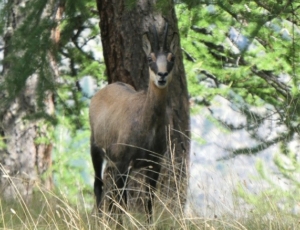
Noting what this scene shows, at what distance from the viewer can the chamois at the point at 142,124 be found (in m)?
7.66

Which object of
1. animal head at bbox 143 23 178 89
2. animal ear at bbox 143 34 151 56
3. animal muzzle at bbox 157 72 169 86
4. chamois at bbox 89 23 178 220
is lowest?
chamois at bbox 89 23 178 220

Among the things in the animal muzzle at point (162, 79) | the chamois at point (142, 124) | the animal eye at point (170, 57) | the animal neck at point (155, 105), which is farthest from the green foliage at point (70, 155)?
the animal muzzle at point (162, 79)

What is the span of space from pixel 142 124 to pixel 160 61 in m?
0.71

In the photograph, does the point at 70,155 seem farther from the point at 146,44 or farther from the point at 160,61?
the point at 160,61

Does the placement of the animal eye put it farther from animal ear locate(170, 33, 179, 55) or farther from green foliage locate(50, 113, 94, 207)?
green foliage locate(50, 113, 94, 207)

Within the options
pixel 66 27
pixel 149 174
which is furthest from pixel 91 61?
pixel 149 174

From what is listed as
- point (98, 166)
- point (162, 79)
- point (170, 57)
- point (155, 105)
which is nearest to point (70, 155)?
point (98, 166)

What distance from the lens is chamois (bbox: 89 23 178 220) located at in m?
7.66

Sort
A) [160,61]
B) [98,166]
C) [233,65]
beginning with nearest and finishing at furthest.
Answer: [160,61] < [98,166] < [233,65]

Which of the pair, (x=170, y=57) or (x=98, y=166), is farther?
(x=98, y=166)

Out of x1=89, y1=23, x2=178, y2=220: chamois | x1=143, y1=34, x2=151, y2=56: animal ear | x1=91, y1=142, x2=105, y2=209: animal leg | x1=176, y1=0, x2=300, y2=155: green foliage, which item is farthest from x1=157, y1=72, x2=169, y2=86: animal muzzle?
x1=176, y1=0, x2=300, y2=155: green foliage

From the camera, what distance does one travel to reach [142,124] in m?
7.84

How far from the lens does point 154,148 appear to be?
7707 mm

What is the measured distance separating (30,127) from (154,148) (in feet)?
21.4
